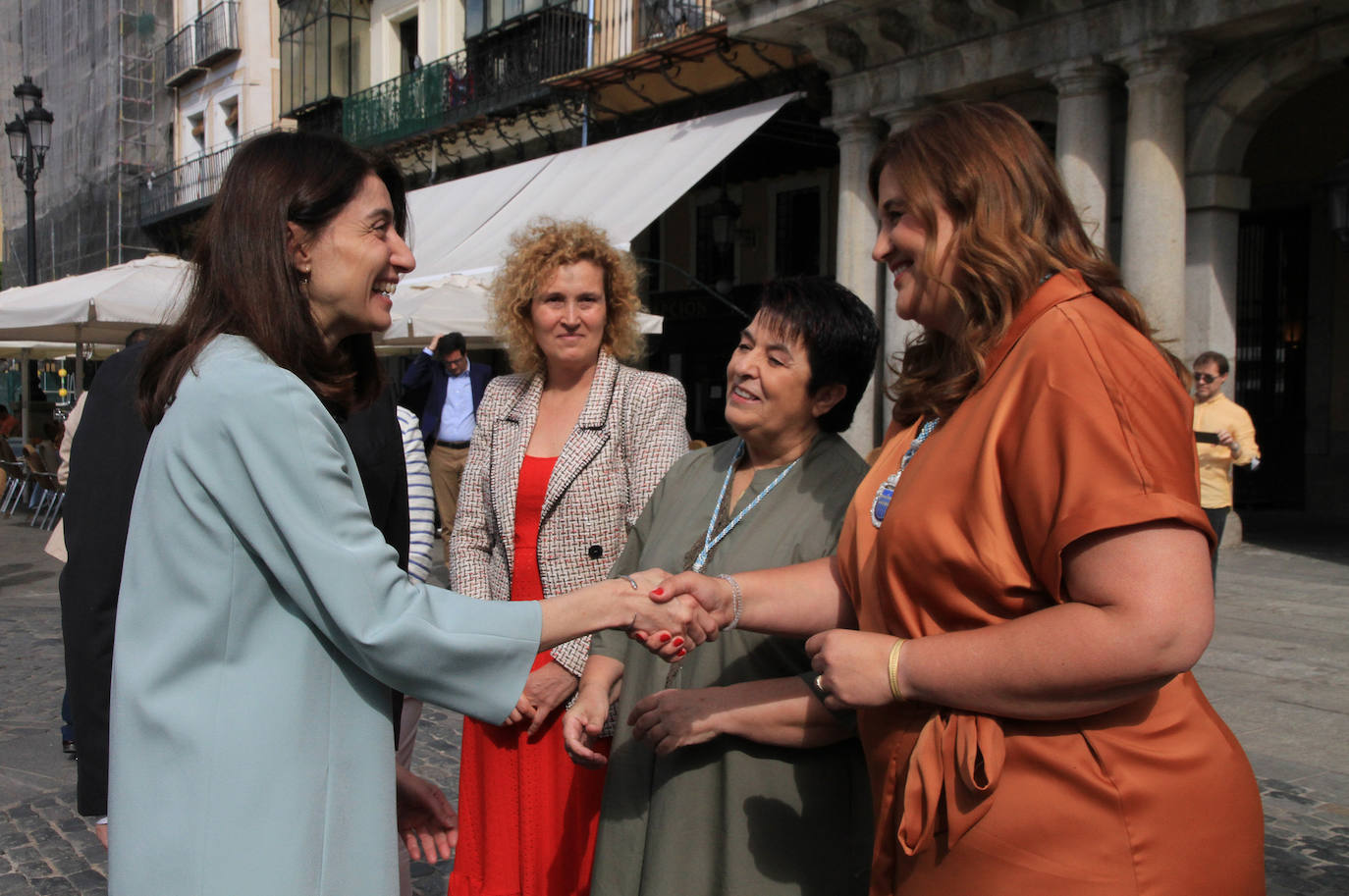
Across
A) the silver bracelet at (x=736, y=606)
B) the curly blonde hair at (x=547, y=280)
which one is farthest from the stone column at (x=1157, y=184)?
the silver bracelet at (x=736, y=606)

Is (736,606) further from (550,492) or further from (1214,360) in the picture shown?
(1214,360)

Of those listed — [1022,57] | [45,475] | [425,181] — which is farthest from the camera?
[425,181]

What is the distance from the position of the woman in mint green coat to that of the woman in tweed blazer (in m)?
1.21

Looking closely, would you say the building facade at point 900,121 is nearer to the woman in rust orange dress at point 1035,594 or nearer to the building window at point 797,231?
the building window at point 797,231

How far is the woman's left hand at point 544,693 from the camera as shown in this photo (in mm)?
2889

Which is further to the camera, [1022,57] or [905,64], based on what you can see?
[905,64]

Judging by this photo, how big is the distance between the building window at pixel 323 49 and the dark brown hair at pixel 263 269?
22180 millimetres

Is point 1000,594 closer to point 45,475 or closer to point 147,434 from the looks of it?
point 147,434

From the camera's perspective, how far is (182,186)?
93.9 ft

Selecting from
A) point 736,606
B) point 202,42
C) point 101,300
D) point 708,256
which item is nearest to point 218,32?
point 202,42

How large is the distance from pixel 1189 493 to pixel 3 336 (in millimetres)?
14027

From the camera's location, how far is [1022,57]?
423 inches

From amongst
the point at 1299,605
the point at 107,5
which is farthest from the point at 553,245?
the point at 107,5

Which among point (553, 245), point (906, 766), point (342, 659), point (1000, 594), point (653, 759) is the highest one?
point (553, 245)
